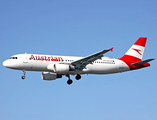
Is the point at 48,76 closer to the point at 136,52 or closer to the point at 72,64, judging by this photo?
the point at 72,64

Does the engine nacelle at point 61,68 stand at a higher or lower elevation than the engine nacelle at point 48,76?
higher

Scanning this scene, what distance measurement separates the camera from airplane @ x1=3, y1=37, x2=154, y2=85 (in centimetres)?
4581

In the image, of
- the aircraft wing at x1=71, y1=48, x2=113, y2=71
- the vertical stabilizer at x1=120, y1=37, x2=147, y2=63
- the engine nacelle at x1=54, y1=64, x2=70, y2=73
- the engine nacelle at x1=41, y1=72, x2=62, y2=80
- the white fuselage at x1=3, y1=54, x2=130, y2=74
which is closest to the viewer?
the aircraft wing at x1=71, y1=48, x2=113, y2=71

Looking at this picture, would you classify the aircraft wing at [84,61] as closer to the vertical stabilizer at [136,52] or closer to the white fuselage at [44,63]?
the white fuselage at [44,63]

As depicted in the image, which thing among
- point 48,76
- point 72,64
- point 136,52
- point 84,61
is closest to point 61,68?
point 72,64

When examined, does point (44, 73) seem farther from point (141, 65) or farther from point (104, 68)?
point (141, 65)

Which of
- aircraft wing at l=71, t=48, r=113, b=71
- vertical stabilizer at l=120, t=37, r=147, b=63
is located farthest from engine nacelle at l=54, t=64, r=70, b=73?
vertical stabilizer at l=120, t=37, r=147, b=63

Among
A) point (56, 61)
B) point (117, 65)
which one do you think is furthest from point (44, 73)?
point (117, 65)

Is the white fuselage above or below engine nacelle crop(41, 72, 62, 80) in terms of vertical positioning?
above

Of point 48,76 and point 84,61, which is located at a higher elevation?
point 84,61

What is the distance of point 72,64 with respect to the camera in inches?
1871

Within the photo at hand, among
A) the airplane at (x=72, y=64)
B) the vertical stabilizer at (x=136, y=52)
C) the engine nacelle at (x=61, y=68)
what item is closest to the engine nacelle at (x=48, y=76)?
the airplane at (x=72, y=64)

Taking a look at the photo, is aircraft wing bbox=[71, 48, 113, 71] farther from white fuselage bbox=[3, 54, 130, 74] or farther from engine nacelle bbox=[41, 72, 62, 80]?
engine nacelle bbox=[41, 72, 62, 80]

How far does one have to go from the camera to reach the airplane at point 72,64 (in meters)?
45.8
